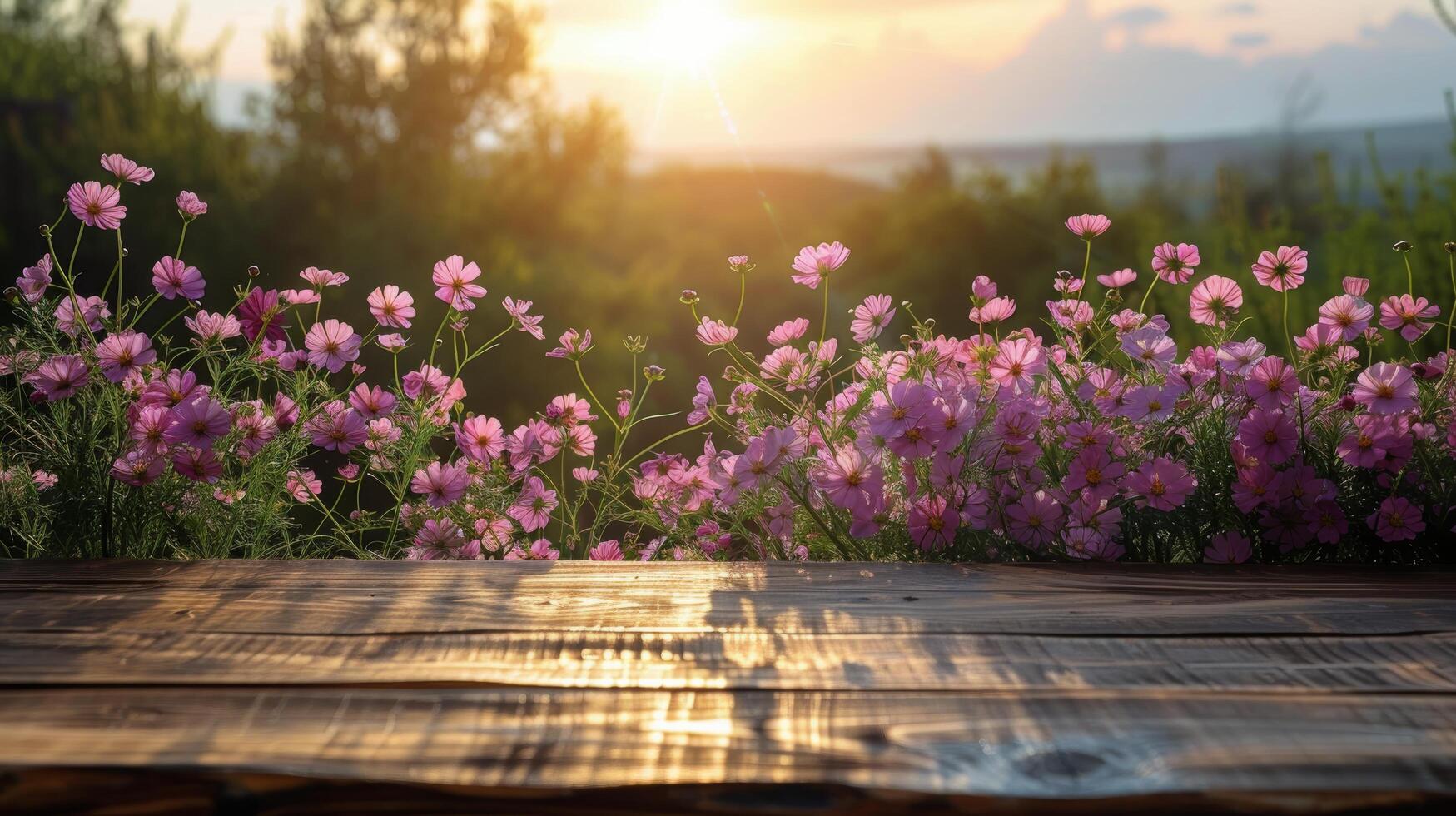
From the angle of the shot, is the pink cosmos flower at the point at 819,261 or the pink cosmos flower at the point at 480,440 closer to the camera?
the pink cosmos flower at the point at 819,261

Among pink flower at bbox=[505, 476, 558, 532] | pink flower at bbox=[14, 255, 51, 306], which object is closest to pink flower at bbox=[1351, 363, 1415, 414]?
pink flower at bbox=[505, 476, 558, 532]

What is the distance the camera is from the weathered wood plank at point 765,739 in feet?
2.56

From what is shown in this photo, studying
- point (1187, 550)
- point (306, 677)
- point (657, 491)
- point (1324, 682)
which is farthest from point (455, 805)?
point (1187, 550)

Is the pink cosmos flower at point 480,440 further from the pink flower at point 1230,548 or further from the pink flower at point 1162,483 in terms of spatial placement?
the pink flower at point 1230,548

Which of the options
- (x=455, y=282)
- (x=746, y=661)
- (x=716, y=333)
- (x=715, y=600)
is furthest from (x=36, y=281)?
(x=746, y=661)

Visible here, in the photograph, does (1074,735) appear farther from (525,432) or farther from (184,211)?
(184,211)

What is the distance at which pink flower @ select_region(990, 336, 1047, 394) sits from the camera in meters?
1.67

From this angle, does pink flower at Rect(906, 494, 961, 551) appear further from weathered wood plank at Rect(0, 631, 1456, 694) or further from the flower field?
weathered wood plank at Rect(0, 631, 1456, 694)

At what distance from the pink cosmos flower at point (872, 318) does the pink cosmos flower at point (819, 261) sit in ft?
0.30

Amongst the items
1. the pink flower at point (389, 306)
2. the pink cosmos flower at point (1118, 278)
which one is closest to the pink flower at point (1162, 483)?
the pink cosmos flower at point (1118, 278)

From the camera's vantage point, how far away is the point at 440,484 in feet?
6.20

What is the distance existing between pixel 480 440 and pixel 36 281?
0.72 metres

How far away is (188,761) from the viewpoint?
31.3 inches

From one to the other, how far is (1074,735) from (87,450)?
145 cm
